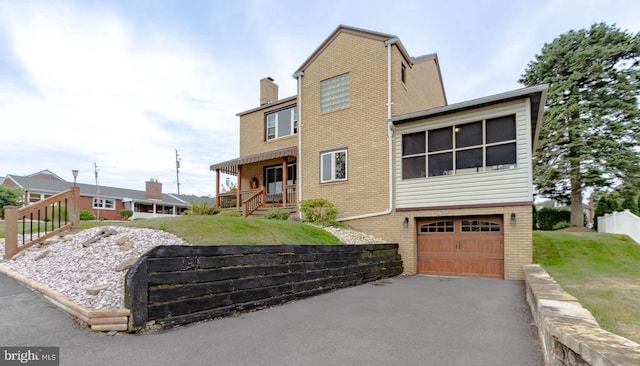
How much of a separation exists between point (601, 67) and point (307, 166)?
18.8 m

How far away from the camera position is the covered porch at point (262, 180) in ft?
47.4

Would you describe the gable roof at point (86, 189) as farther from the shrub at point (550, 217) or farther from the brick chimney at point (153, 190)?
the shrub at point (550, 217)

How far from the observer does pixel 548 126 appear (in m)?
19.6

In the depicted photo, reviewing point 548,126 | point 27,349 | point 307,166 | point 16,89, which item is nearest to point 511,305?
point 27,349

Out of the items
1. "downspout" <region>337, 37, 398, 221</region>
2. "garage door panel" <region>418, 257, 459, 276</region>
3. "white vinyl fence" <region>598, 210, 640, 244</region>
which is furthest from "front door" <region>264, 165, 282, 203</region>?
"white vinyl fence" <region>598, 210, 640, 244</region>

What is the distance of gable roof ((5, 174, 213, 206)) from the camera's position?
1260 inches

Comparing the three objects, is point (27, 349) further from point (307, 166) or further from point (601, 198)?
point (601, 198)

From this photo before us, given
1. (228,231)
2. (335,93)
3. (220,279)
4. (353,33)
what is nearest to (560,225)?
(335,93)

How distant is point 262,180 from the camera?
55.6 feet

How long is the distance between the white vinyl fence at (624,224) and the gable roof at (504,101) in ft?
23.4

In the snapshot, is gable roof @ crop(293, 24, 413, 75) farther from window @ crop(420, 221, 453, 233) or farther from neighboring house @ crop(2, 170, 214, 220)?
neighboring house @ crop(2, 170, 214, 220)

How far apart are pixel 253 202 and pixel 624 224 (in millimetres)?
16680

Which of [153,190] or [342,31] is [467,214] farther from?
[153,190]

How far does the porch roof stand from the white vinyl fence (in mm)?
14655
